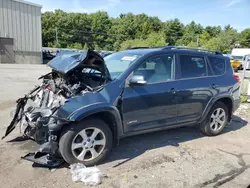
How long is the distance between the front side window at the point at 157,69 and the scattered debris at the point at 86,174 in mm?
1664

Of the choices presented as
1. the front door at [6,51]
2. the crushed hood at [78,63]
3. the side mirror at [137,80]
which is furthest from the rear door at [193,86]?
the front door at [6,51]

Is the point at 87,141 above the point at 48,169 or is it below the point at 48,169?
above

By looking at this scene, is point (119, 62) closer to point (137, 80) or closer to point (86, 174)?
point (137, 80)

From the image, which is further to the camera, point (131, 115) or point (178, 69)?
point (178, 69)

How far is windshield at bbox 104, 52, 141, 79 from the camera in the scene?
12.9 feet

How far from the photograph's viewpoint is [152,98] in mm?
3975

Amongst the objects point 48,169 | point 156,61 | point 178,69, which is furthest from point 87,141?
point 178,69

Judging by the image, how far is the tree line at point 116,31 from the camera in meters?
60.5

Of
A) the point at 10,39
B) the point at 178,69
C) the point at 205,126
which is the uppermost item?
the point at 10,39

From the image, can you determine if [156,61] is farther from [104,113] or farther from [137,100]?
[104,113]

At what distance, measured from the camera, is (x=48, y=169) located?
345 cm

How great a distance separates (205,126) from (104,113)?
2.56 meters

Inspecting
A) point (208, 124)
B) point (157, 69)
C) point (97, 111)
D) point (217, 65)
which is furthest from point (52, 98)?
point (217, 65)

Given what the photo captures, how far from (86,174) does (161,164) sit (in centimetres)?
126
